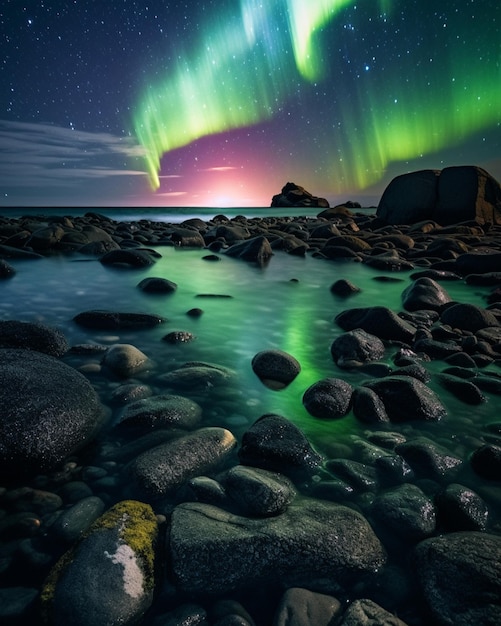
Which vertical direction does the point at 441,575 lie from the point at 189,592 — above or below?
below

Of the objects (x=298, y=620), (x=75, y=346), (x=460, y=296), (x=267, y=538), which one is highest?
(x=75, y=346)

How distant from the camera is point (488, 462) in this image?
7.24 feet

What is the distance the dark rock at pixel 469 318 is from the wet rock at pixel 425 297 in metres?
0.69

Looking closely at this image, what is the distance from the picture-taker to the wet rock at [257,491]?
1828 millimetres

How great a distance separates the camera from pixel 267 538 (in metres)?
1.61

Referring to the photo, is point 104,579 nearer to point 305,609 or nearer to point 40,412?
point 305,609

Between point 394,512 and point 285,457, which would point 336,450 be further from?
point 394,512

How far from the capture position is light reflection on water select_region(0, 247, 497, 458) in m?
2.86

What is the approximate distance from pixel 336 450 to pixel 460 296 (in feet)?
18.6

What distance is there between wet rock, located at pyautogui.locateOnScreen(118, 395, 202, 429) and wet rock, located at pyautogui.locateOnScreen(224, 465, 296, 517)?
65 cm

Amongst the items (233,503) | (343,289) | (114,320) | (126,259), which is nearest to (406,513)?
(233,503)

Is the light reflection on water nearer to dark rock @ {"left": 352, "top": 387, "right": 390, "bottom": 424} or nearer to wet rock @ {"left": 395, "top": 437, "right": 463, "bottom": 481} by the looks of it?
dark rock @ {"left": 352, "top": 387, "right": 390, "bottom": 424}

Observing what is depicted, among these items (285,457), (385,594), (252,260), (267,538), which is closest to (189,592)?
(267,538)

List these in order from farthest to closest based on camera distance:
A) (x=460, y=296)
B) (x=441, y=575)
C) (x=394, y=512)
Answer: (x=460, y=296) → (x=394, y=512) → (x=441, y=575)
